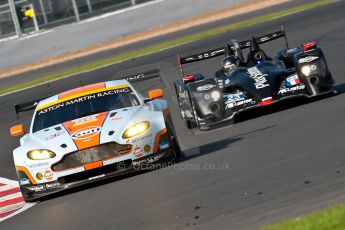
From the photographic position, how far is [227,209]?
774 cm

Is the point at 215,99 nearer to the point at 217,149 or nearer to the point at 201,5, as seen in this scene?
the point at 217,149

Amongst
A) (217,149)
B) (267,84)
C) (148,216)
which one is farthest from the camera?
(267,84)

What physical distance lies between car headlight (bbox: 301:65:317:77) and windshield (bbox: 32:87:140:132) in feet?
8.72

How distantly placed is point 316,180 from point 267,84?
4512mm

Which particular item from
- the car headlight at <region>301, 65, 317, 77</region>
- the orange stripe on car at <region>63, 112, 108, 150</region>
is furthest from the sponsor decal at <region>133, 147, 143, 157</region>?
the car headlight at <region>301, 65, 317, 77</region>

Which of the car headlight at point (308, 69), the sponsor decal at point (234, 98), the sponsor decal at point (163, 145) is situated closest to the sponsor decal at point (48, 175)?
the sponsor decal at point (163, 145)

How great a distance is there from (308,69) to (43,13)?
21.4 m

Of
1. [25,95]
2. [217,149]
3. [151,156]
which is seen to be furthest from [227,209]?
[25,95]

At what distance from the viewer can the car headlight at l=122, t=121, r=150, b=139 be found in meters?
10.2

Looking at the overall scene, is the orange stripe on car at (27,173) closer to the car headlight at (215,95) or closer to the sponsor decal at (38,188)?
the sponsor decal at (38,188)

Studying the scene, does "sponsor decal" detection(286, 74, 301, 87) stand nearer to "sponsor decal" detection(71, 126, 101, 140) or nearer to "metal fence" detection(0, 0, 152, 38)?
"sponsor decal" detection(71, 126, 101, 140)

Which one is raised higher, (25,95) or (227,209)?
(227,209)

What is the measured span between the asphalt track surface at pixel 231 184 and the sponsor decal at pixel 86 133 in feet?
2.00

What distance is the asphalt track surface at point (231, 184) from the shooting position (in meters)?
7.60
